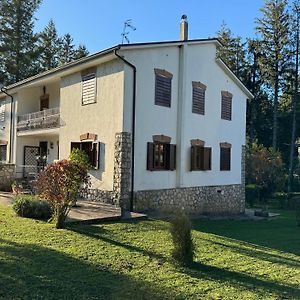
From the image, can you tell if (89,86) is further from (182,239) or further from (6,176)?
(182,239)

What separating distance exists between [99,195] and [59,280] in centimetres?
1081

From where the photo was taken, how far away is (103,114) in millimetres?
17734

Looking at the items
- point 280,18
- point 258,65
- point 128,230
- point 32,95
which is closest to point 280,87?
point 258,65

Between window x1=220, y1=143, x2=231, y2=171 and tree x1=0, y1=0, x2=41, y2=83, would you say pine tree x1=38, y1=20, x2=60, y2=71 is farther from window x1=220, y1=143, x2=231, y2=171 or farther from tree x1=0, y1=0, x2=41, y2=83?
window x1=220, y1=143, x2=231, y2=171

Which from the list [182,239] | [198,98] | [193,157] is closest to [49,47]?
[198,98]

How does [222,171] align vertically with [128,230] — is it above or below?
above

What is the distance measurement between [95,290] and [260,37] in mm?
40051

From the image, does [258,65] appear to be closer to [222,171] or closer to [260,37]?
[260,37]

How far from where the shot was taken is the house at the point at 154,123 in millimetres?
16922

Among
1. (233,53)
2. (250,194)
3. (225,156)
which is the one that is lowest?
(250,194)

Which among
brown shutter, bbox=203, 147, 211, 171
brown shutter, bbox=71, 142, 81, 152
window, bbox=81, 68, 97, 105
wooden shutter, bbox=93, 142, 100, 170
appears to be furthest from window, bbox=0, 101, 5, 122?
brown shutter, bbox=203, 147, 211, 171

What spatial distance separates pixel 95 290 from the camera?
650cm

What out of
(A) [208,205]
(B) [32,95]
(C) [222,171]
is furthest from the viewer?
(B) [32,95]

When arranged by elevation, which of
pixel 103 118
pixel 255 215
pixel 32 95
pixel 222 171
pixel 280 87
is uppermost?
pixel 280 87
